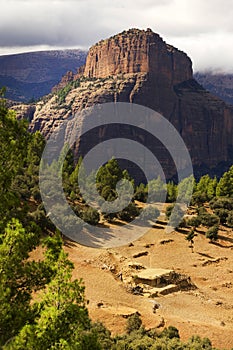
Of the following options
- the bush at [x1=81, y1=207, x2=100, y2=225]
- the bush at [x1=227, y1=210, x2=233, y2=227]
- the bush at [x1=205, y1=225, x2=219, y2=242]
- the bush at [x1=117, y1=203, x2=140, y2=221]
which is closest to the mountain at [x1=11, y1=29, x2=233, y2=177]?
the bush at [x1=117, y1=203, x2=140, y2=221]

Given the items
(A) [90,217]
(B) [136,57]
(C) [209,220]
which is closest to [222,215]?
(C) [209,220]

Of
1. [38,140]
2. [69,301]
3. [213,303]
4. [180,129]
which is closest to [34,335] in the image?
[69,301]

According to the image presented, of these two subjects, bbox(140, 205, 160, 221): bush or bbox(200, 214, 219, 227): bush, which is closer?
bbox(200, 214, 219, 227): bush

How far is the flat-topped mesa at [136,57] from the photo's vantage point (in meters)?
167

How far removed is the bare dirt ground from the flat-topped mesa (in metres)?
126

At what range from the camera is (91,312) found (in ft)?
92.1

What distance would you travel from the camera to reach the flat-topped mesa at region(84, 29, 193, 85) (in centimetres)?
16675

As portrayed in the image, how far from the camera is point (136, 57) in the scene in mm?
166750

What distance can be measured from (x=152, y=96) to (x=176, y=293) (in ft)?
445

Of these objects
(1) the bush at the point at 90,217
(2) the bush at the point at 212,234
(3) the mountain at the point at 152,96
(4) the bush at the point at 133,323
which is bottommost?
(2) the bush at the point at 212,234

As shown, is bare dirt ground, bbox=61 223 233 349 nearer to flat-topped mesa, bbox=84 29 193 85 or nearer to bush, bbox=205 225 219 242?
A: bush, bbox=205 225 219 242

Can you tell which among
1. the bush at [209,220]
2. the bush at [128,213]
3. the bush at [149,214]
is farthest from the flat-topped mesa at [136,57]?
the bush at [209,220]

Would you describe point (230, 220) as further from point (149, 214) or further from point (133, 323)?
point (133, 323)

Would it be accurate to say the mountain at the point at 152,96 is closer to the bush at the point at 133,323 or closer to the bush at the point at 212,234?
the bush at the point at 212,234
